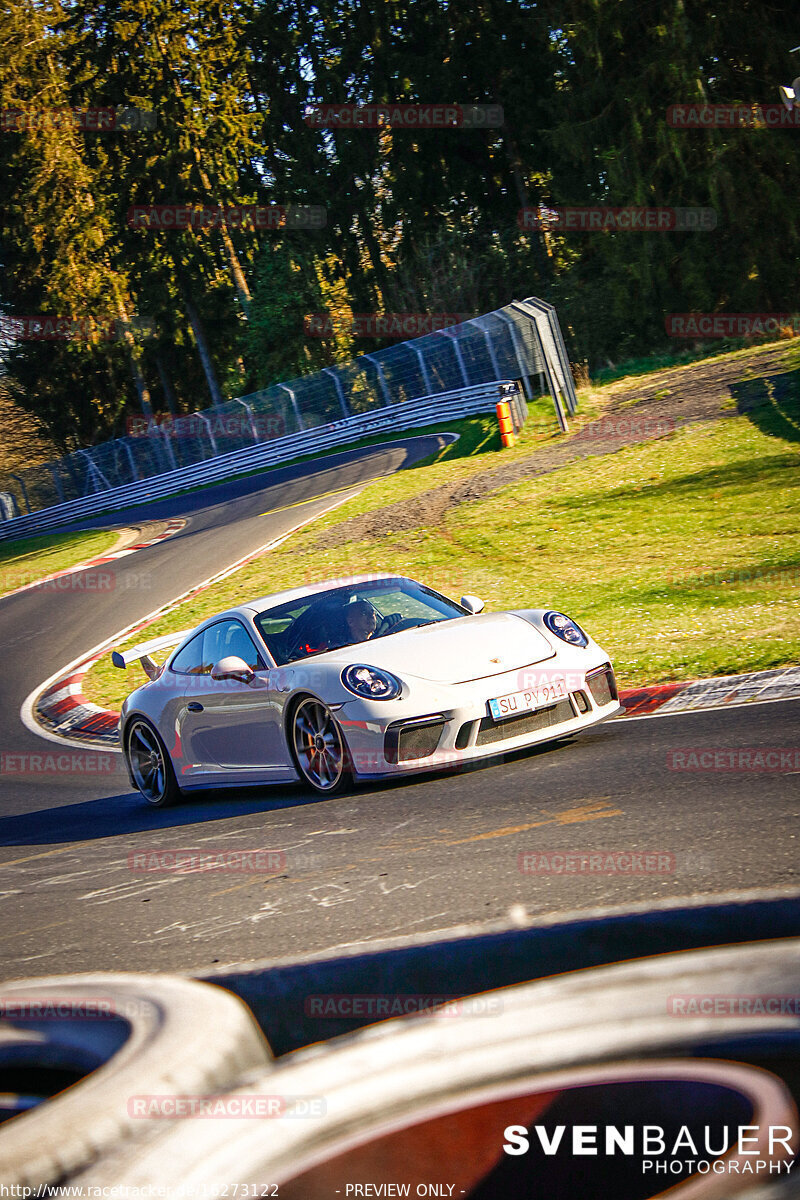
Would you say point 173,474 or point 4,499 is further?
point 4,499

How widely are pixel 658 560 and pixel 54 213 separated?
39.4 metres

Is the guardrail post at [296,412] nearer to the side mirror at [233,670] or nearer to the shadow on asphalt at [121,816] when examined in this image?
the shadow on asphalt at [121,816]

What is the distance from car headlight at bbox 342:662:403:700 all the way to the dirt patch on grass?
39.0 ft

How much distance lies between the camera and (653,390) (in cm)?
2728

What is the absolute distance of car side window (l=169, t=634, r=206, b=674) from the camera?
8453 mm

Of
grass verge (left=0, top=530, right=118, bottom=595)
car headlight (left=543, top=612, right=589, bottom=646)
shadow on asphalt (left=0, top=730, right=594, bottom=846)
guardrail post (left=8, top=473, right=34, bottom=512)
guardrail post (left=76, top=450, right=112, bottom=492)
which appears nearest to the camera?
shadow on asphalt (left=0, top=730, right=594, bottom=846)

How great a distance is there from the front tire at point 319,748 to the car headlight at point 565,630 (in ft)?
5.14

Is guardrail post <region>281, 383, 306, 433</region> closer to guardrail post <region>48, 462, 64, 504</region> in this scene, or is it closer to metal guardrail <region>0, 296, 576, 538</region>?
metal guardrail <region>0, 296, 576, 538</region>

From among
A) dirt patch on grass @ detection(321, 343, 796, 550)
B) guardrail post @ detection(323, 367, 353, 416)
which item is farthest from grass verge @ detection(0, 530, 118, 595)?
dirt patch on grass @ detection(321, 343, 796, 550)

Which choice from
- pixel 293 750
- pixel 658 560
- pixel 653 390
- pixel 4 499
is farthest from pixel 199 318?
pixel 293 750

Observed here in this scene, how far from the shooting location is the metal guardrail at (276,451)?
3141 cm

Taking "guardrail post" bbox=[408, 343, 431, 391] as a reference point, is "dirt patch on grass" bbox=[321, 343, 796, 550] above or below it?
below

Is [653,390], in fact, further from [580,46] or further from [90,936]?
[90,936]

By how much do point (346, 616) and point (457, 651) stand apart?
1.12 metres
